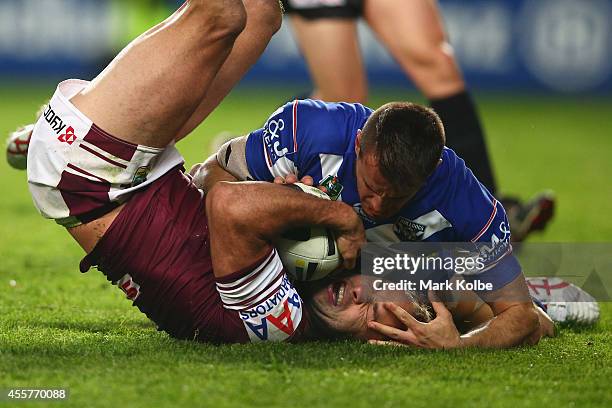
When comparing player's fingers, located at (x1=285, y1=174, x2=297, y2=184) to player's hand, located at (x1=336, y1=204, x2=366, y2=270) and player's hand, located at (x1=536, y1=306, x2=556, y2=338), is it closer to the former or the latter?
player's hand, located at (x1=336, y1=204, x2=366, y2=270)

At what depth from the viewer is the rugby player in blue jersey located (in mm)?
4145

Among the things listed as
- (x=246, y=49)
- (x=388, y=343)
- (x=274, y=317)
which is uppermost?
(x=246, y=49)

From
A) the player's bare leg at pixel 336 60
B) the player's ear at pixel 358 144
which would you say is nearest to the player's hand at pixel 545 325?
the player's ear at pixel 358 144

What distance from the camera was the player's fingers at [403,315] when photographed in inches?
164

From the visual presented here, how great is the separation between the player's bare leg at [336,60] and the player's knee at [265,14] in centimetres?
203

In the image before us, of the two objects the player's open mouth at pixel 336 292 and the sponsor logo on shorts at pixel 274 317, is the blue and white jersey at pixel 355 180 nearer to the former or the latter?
the player's open mouth at pixel 336 292

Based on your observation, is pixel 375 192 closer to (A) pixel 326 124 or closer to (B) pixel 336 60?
(A) pixel 326 124

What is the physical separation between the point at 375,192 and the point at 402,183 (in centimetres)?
14

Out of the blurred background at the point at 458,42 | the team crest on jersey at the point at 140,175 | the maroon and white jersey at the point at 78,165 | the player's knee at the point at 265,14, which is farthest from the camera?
the blurred background at the point at 458,42

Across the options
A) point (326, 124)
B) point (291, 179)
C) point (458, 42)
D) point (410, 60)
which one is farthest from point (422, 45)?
point (458, 42)

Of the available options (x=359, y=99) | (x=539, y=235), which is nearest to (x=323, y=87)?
(x=359, y=99)

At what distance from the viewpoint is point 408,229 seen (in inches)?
177

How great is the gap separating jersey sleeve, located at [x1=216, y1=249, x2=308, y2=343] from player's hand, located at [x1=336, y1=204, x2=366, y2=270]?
255mm

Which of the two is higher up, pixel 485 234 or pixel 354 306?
pixel 485 234
